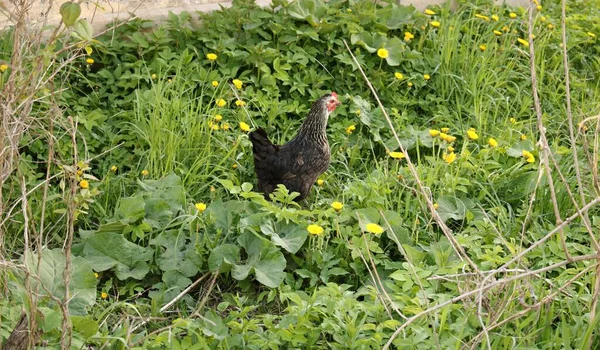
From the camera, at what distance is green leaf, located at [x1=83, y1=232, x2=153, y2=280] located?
14.1 feet

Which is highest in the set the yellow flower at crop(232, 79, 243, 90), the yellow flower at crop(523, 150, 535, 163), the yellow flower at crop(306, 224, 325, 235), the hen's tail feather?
the yellow flower at crop(232, 79, 243, 90)

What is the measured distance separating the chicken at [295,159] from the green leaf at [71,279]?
48.6 inches

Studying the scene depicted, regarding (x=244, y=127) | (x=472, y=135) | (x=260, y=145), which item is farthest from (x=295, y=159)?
(x=472, y=135)

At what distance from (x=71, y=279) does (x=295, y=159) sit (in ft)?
4.77

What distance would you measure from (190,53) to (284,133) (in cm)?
89

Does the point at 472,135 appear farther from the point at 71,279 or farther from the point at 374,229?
the point at 71,279

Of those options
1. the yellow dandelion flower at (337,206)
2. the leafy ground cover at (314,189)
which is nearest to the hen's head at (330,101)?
the leafy ground cover at (314,189)

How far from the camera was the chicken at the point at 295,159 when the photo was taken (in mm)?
4879

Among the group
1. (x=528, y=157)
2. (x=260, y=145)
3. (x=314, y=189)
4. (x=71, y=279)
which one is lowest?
(x=314, y=189)

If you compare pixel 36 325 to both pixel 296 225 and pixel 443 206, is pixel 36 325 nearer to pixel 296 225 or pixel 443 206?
pixel 296 225

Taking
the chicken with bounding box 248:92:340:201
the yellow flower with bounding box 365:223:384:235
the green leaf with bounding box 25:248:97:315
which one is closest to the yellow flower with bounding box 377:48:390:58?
the chicken with bounding box 248:92:340:201

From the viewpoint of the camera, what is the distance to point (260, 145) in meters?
4.87

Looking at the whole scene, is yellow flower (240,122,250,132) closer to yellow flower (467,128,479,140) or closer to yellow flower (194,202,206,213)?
yellow flower (194,202,206,213)

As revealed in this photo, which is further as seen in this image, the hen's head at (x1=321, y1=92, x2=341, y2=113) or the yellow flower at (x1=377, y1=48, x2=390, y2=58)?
the yellow flower at (x1=377, y1=48, x2=390, y2=58)
